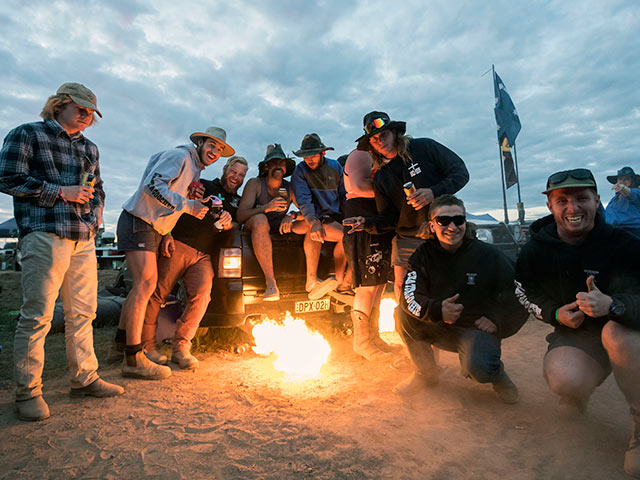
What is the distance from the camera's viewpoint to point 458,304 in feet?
9.36

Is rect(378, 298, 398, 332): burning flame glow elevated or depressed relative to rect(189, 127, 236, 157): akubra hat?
depressed

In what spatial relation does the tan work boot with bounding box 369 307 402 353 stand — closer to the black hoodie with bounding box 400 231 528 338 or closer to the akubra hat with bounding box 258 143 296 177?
the black hoodie with bounding box 400 231 528 338

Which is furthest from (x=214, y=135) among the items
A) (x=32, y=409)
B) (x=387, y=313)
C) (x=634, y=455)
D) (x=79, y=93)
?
(x=634, y=455)

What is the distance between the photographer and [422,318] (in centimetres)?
296

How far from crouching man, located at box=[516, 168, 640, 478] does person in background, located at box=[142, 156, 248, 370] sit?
285cm

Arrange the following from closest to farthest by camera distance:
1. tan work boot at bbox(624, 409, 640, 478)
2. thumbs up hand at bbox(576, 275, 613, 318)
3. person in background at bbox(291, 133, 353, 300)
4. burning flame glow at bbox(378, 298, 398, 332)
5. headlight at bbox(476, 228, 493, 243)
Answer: tan work boot at bbox(624, 409, 640, 478), thumbs up hand at bbox(576, 275, 613, 318), person in background at bbox(291, 133, 353, 300), burning flame glow at bbox(378, 298, 398, 332), headlight at bbox(476, 228, 493, 243)

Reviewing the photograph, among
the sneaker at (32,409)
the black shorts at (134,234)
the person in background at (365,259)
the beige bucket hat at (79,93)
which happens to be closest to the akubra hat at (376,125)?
the person in background at (365,259)

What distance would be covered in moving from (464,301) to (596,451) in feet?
3.83

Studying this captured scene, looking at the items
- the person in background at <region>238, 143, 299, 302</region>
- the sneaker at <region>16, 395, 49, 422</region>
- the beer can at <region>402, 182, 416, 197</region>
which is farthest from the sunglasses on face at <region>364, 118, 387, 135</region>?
the sneaker at <region>16, 395, 49, 422</region>

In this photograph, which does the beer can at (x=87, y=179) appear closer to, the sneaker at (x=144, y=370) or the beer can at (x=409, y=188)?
the sneaker at (x=144, y=370)

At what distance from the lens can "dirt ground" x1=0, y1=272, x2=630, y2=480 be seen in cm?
208

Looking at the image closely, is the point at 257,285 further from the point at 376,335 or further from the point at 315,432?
the point at 315,432

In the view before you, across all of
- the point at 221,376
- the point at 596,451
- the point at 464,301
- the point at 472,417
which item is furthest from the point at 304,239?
the point at 596,451

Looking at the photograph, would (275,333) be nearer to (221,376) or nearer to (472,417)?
(221,376)
